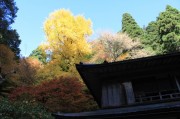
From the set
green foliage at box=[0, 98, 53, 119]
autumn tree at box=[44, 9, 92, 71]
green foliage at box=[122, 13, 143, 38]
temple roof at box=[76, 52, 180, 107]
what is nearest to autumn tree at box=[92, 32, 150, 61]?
autumn tree at box=[44, 9, 92, 71]

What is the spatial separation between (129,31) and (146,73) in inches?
1186

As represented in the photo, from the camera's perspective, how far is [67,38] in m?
29.6

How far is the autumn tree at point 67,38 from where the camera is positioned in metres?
28.8

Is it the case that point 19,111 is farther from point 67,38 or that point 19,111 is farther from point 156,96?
point 67,38

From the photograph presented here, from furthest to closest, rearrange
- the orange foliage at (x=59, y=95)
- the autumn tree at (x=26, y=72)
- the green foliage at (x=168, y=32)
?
1. the green foliage at (x=168, y=32)
2. the autumn tree at (x=26, y=72)
3. the orange foliage at (x=59, y=95)

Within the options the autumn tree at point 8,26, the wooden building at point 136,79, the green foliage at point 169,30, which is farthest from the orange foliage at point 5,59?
the green foliage at point 169,30

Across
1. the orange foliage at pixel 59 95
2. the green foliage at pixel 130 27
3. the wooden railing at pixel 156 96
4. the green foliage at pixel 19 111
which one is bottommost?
the wooden railing at pixel 156 96

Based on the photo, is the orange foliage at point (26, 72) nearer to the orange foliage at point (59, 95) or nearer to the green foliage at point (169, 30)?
the orange foliage at point (59, 95)

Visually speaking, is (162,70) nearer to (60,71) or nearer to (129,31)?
(60,71)

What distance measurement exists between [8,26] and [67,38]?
6.82 m

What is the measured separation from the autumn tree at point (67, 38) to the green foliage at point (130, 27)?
11.4m

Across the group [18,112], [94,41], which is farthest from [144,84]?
[94,41]

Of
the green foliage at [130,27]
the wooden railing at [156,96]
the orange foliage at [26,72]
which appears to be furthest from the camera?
the green foliage at [130,27]

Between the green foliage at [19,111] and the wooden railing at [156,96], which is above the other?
the green foliage at [19,111]
